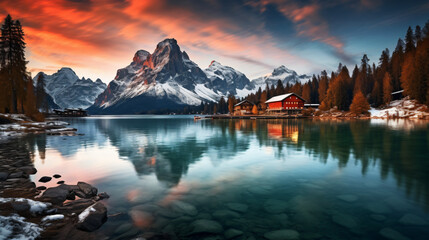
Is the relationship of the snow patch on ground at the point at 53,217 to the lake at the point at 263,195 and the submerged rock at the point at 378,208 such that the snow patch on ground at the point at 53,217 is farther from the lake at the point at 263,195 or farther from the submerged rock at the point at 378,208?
the submerged rock at the point at 378,208

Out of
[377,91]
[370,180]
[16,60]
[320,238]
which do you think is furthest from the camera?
[377,91]

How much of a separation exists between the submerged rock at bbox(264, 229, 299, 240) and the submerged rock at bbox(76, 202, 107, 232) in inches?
251

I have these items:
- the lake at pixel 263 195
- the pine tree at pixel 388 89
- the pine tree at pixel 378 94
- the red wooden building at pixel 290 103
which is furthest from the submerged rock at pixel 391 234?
the pine tree at pixel 378 94

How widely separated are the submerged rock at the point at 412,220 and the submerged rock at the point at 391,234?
3.79 ft

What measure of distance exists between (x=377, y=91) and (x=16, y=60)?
144m

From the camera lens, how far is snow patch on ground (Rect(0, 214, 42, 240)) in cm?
680

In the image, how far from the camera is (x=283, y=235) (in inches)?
312

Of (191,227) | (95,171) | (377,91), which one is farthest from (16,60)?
(377,91)

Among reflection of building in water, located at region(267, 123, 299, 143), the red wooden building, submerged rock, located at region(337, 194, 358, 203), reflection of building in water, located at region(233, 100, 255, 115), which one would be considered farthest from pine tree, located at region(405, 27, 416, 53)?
submerged rock, located at region(337, 194, 358, 203)

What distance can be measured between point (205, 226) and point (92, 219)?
4373 mm

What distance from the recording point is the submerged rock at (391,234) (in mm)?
7664

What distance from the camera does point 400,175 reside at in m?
15.7

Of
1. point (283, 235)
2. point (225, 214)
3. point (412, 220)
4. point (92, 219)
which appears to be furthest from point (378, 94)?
point (92, 219)

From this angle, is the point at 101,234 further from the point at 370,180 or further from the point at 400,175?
the point at 400,175
